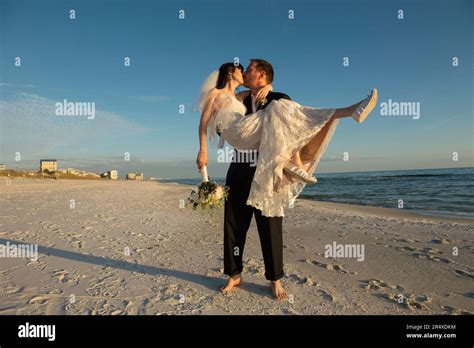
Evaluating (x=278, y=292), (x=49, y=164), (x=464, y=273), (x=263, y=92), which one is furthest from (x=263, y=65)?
(x=49, y=164)

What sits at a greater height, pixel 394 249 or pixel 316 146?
pixel 316 146

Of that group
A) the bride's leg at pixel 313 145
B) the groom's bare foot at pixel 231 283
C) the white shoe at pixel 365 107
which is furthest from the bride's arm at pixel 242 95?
the groom's bare foot at pixel 231 283

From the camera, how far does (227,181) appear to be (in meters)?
3.43

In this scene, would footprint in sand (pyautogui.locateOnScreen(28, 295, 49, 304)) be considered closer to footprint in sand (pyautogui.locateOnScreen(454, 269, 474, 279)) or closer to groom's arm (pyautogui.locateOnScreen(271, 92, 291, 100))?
groom's arm (pyautogui.locateOnScreen(271, 92, 291, 100))

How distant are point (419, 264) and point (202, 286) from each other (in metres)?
3.17

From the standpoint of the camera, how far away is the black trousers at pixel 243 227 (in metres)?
3.28

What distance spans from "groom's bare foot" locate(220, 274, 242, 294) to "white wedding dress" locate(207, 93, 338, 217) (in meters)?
0.96

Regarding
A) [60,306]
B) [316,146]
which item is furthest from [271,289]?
[60,306]

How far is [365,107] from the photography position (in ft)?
8.43

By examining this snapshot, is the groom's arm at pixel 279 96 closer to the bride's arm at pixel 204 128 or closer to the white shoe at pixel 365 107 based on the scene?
the bride's arm at pixel 204 128

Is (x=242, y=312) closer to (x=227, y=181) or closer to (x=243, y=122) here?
(x=227, y=181)

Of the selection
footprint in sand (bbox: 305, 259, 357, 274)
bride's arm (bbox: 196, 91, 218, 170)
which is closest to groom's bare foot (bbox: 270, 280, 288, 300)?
footprint in sand (bbox: 305, 259, 357, 274)

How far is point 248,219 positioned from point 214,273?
1097 mm
